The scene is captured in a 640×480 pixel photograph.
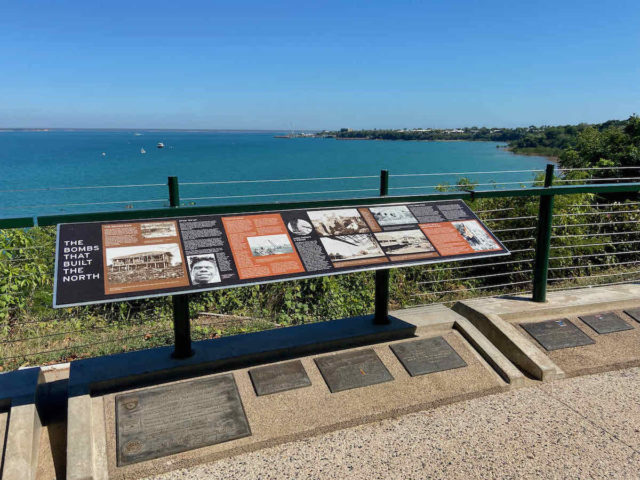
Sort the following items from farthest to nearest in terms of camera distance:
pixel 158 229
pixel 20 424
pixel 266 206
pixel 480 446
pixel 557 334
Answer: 1. pixel 557 334
2. pixel 266 206
3. pixel 158 229
4. pixel 480 446
5. pixel 20 424

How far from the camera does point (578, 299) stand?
518 centimetres

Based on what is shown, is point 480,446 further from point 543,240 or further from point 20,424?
point 20,424

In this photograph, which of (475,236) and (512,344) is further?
(512,344)

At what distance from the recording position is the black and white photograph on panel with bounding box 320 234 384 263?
359cm

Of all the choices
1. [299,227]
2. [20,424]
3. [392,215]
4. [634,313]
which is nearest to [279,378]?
[299,227]

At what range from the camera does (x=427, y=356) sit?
4129 mm

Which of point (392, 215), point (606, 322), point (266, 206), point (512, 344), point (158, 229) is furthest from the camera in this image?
point (606, 322)

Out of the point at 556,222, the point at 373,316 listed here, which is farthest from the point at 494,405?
the point at 556,222

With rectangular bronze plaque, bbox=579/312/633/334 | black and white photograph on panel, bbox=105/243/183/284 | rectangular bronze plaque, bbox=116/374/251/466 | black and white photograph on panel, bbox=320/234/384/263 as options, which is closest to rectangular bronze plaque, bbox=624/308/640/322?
rectangular bronze plaque, bbox=579/312/633/334

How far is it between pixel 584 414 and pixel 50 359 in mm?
4772

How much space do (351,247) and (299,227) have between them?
41 centimetres

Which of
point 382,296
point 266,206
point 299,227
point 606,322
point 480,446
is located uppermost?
point 266,206

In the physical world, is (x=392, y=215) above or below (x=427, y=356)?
A: above

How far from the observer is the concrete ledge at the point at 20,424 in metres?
2.85
